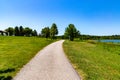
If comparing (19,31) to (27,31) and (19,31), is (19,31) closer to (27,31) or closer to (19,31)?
(19,31)

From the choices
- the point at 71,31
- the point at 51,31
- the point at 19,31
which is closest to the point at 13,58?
the point at 51,31

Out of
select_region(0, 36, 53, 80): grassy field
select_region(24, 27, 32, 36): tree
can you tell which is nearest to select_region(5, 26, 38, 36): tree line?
select_region(24, 27, 32, 36): tree

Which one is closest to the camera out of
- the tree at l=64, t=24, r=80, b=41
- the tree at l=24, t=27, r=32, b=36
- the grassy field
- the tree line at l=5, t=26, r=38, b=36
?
the grassy field

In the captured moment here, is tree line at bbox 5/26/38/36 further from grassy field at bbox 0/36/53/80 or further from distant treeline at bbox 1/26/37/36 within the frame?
grassy field at bbox 0/36/53/80

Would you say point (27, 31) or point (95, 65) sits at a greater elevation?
point (27, 31)

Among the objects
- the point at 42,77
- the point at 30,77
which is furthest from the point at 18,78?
the point at 42,77

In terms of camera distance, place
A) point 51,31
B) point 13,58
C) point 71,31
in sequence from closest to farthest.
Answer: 1. point 13,58
2. point 51,31
3. point 71,31

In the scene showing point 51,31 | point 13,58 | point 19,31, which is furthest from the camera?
point 19,31

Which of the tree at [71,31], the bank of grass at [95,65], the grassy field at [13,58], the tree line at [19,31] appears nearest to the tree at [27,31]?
the tree line at [19,31]

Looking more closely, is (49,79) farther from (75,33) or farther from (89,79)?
(75,33)

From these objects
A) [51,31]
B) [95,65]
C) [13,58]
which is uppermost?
[51,31]

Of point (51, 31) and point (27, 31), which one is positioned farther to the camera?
point (27, 31)

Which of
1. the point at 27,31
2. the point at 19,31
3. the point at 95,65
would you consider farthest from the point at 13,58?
the point at 27,31

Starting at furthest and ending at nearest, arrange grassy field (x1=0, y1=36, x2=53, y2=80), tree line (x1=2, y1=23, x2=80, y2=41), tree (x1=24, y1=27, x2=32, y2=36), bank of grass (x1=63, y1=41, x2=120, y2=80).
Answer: tree (x1=24, y1=27, x2=32, y2=36) < tree line (x1=2, y1=23, x2=80, y2=41) < grassy field (x1=0, y1=36, x2=53, y2=80) < bank of grass (x1=63, y1=41, x2=120, y2=80)
